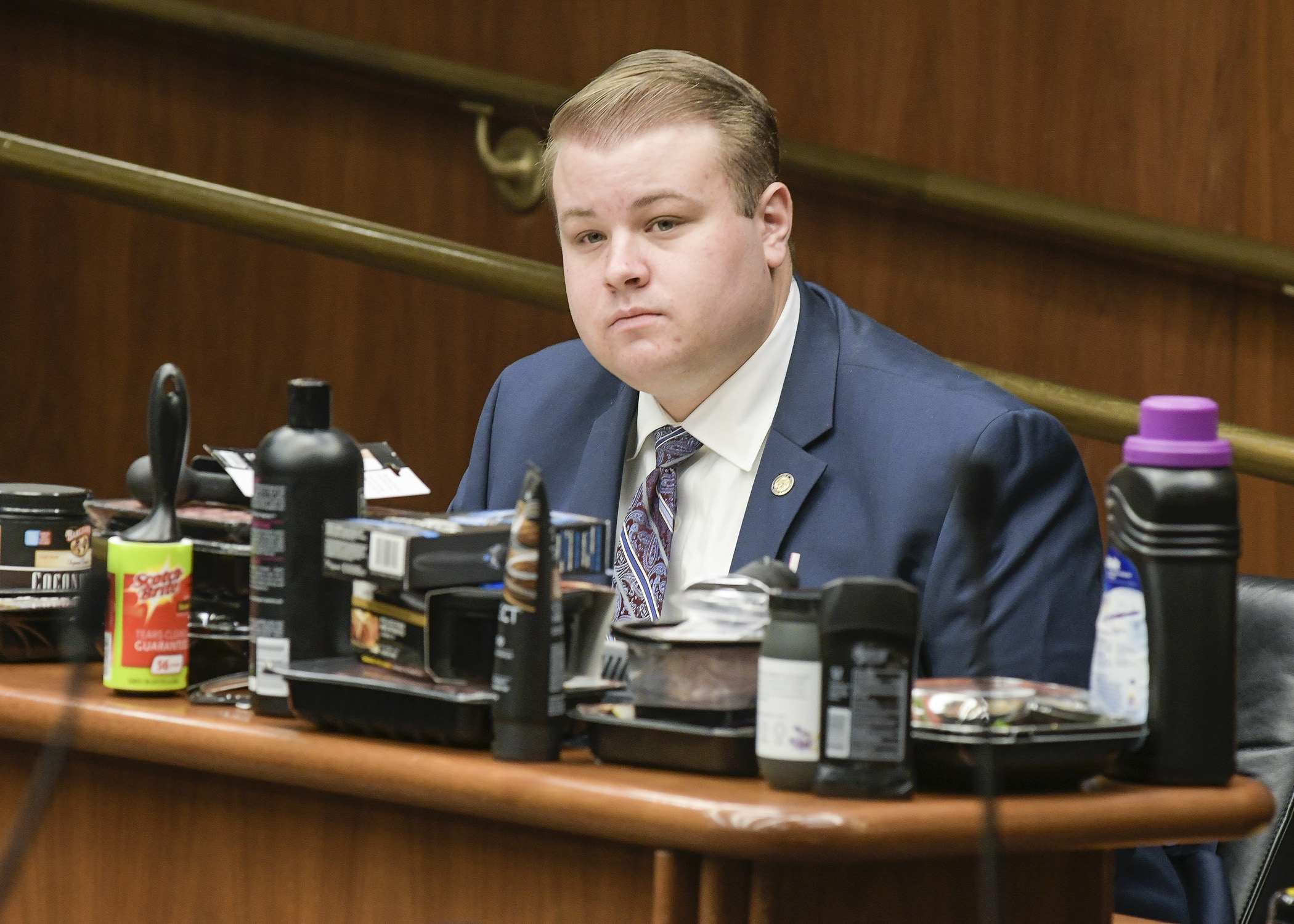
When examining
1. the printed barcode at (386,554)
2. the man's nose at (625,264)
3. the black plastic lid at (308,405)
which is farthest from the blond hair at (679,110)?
the printed barcode at (386,554)

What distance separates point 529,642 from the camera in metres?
1.18

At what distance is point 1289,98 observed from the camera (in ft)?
8.64

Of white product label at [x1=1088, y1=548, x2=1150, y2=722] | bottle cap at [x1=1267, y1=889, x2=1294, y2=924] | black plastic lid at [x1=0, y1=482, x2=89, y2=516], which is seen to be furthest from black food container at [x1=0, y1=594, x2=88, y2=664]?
bottle cap at [x1=1267, y1=889, x2=1294, y2=924]

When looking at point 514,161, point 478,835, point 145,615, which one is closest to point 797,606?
point 478,835

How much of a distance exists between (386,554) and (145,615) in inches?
9.8

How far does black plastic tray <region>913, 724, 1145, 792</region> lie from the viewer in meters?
1.13

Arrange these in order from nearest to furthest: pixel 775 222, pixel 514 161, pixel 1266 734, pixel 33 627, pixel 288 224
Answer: pixel 33 627
pixel 1266 734
pixel 775 222
pixel 288 224
pixel 514 161

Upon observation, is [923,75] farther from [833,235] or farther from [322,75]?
[322,75]

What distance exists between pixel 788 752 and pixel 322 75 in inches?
95.4

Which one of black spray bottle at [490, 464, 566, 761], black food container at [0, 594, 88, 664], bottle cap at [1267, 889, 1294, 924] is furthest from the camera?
black food container at [0, 594, 88, 664]

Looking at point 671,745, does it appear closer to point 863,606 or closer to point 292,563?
point 863,606

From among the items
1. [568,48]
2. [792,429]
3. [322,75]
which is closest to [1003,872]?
[792,429]

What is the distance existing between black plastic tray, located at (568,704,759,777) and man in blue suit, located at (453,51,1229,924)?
60 cm

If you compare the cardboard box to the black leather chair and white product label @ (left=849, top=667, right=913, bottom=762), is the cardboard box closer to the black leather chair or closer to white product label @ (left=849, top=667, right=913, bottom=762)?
white product label @ (left=849, top=667, right=913, bottom=762)
